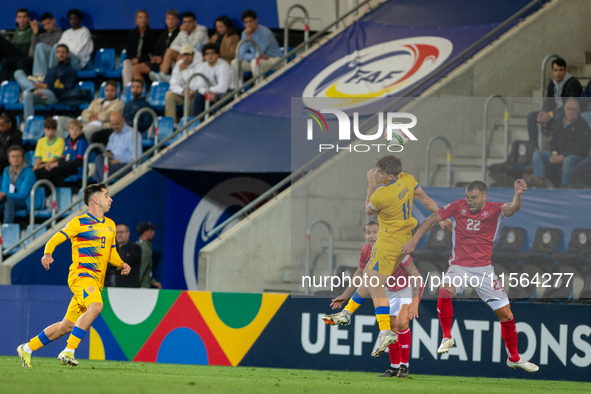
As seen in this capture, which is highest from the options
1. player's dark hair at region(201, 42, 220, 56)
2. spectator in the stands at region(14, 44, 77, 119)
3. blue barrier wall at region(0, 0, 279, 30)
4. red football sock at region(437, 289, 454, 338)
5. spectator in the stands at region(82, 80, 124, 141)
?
blue barrier wall at region(0, 0, 279, 30)

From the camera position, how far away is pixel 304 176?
10.4 m

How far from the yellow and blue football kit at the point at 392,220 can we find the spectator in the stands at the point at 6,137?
24.9 ft

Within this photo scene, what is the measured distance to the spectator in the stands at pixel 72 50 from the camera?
650 inches

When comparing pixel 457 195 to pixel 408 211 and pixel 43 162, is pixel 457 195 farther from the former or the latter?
pixel 43 162

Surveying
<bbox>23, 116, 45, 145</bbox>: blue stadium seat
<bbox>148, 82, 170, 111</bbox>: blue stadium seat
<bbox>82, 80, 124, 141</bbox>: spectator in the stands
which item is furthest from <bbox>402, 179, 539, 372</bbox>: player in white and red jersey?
<bbox>23, 116, 45, 145</bbox>: blue stadium seat

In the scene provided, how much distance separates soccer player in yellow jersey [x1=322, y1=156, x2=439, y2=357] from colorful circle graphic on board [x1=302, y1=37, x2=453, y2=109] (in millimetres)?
3284

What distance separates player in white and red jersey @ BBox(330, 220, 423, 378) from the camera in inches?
369

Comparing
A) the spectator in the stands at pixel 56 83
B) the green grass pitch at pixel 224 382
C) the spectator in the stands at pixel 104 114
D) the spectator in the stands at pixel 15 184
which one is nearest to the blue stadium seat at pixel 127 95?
the spectator in the stands at pixel 104 114

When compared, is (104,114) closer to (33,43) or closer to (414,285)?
(33,43)

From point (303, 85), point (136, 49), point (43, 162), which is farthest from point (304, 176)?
point (136, 49)

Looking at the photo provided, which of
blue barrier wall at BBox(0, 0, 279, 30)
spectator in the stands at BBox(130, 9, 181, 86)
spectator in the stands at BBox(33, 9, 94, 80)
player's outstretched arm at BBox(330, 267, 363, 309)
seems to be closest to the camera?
player's outstretched arm at BBox(330, 267, 363, 309)

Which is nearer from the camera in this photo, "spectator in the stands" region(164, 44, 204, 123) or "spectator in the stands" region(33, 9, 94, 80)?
"spectator in the stands" region(164, 44, 204, 123)

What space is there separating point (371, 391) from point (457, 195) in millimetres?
2746

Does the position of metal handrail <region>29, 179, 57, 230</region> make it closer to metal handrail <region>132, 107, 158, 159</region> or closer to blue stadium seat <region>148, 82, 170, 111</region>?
metal handrail <region>132, 107, 158, 159</region>
